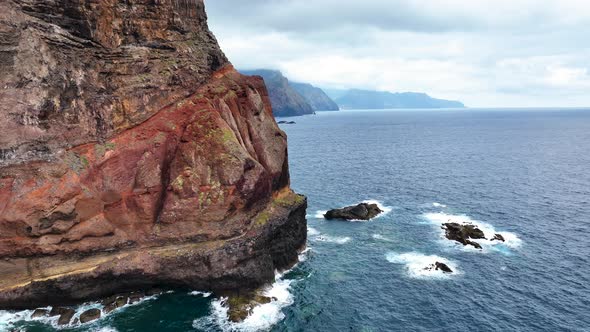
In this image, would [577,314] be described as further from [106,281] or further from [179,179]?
[106,281]

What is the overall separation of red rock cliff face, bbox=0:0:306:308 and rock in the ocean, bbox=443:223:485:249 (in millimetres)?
27499

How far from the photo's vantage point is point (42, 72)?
4553cm

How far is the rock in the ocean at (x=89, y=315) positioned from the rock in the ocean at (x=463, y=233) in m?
51.8

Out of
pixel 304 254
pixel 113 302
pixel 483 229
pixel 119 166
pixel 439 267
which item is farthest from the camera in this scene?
pixel 483 229

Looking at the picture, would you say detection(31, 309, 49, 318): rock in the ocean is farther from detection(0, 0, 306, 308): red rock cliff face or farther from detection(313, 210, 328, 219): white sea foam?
detection(313, 210, 328, 219): white sea foam

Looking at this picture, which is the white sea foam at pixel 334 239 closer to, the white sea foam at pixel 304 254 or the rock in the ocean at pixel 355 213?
the white sea foam at pixel 304 254

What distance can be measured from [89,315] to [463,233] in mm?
54670

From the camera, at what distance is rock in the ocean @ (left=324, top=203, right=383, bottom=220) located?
252 feet

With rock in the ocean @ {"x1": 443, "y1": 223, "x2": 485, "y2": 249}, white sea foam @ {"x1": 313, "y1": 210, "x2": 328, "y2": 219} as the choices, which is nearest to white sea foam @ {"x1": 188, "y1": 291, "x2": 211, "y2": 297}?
white sea foam @ {"x1": 313, "y1": 210, "x2": 328, "y2": 219}

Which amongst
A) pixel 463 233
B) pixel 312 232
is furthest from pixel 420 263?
pixel 312 232

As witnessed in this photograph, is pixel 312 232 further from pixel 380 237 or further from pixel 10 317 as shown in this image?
pixel 10 317

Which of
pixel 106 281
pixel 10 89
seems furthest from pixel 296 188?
pixel 10 89

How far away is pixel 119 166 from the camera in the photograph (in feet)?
163

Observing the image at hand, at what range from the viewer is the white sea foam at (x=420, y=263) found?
53.8 m
